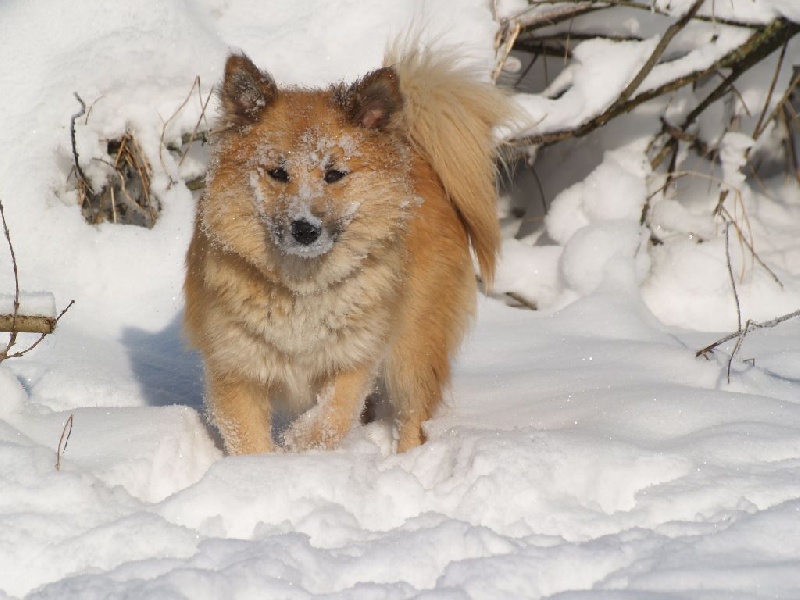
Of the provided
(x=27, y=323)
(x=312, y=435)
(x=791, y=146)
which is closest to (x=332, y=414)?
(x=312, y=435)

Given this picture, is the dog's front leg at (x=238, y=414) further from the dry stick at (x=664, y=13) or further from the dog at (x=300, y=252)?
the dry stick at (x=664, y=13)

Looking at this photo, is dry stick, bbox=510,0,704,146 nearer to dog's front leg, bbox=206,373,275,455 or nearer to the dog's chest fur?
the dog's chest fur

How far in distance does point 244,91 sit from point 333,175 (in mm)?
406

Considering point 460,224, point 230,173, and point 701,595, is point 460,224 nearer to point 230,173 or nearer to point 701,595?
point 230,173

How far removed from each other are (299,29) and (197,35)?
0.56 meters

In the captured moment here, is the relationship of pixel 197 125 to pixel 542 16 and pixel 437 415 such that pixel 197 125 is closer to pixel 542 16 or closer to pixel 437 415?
pixel 542 16

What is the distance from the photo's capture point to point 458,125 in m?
3.17

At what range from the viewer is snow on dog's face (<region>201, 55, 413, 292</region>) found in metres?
2.76

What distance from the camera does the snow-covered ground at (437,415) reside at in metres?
1.94

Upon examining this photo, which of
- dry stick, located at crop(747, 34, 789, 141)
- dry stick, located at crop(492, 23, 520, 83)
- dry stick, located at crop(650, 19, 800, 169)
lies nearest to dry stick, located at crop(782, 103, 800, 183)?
dry stick, located at crop(747, 34, 789, 141)

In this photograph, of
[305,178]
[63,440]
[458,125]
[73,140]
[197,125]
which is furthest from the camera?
[197,125]

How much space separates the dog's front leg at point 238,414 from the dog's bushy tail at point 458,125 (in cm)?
106

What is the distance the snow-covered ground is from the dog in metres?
0.23

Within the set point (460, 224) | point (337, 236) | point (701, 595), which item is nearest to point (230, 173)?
point (337, 236)
